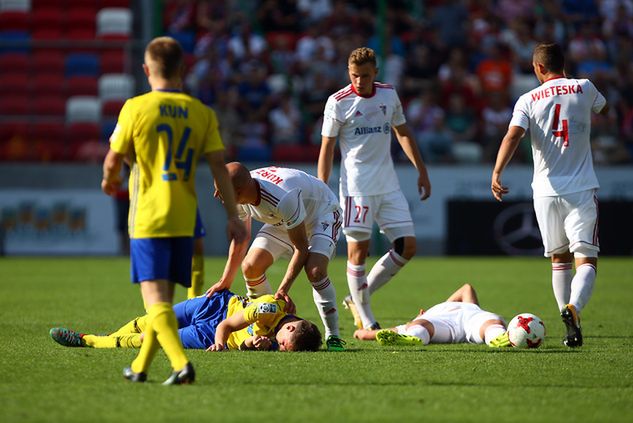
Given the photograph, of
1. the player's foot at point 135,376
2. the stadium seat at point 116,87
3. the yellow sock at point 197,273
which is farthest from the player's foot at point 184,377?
the stadium seat at point 116,87

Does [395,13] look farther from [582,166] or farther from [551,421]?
[551,421]

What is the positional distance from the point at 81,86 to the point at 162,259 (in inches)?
671

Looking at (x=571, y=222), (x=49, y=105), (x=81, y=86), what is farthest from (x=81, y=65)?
(x=571, y=222)

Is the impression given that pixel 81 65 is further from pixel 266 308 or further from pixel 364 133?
pixel 266 308

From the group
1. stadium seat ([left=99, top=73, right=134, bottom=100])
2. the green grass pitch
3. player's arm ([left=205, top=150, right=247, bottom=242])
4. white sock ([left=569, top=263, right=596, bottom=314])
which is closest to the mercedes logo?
stadium seat ([left=99, top=73, right=134, bottom=100])

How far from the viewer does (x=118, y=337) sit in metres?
7.82

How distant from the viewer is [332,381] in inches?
245

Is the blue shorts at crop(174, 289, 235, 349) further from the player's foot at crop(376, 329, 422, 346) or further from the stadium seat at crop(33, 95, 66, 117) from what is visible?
the stadium seat at crop(33, 95, 66, 117)

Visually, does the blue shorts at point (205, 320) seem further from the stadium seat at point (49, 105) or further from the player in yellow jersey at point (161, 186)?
the stadium seat at point (49, 105)

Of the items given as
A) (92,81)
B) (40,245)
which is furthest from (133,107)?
(92,81)

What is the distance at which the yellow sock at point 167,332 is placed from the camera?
579cm

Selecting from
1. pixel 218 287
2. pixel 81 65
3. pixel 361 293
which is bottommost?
pixel 361 293

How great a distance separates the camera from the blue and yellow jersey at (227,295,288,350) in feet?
23.8

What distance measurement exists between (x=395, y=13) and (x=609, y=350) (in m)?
17.5
